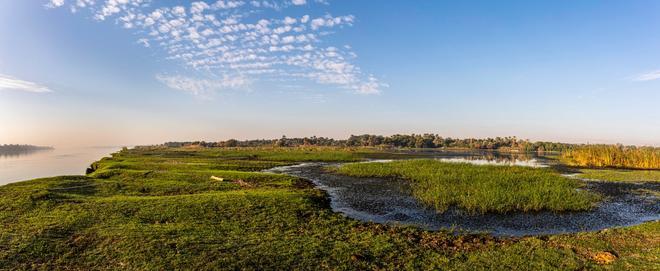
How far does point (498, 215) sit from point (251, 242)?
14924 millimetres

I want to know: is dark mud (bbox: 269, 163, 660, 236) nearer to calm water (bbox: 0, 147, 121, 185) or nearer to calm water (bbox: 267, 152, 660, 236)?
calm water (bbox: 267, 152, 660, 236)

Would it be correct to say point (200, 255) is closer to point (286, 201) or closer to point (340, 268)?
point (340, 268)

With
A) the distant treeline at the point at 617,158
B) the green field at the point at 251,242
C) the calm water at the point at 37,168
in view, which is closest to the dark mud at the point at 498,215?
the green field at the point at 251,242

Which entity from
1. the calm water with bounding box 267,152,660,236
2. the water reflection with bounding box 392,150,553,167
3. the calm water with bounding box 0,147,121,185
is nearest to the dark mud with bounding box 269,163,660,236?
the calm water with bounding box 267,152,660,236

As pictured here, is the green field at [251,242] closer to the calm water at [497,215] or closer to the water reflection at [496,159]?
the calm water at [497,215]

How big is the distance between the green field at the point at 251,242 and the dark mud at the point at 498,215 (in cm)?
228

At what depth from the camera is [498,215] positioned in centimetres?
2109

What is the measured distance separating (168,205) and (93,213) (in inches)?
143

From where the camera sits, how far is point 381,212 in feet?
72.4

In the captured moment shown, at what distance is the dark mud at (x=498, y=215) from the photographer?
1845 cm

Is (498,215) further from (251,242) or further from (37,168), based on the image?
(37,168)

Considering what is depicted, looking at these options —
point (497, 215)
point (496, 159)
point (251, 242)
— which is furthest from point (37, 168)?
point (496, 159)

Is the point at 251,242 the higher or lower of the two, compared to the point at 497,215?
higher

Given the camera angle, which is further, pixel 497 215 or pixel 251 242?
pixel 497 215
